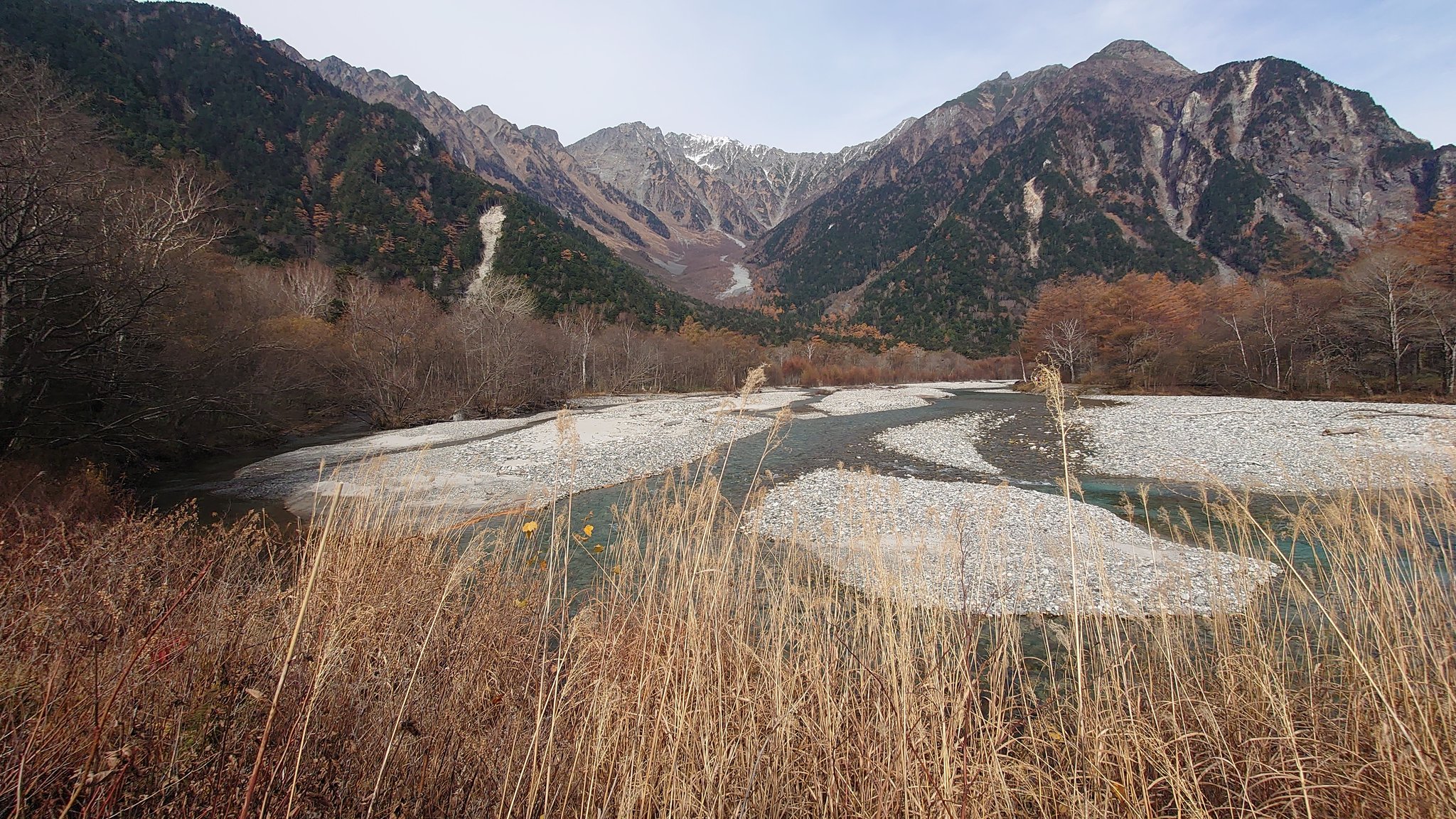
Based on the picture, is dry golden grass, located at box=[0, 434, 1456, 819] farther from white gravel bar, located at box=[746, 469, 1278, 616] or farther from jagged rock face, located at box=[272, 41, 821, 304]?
jagged rock face, located at box=[272, 41, 821, 304]

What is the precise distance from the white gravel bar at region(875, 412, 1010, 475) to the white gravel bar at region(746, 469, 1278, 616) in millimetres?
3133

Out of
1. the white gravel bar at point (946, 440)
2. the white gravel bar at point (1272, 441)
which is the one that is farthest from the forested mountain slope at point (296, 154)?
the white gravel bar at point (1272, 441)

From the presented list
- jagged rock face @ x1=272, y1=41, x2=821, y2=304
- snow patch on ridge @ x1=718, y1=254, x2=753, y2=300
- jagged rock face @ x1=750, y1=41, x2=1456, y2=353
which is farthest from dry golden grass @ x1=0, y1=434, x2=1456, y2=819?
snow patch on ridge @ x1=718, y1=254, x2=753, y2=300

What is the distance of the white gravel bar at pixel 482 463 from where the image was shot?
392 inches

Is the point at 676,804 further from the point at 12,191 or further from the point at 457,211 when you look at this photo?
the point at 457,211

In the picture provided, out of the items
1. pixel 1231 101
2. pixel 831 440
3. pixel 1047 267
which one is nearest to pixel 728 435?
pixel 831 440

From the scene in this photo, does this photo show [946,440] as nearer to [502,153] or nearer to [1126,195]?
[1126,195]

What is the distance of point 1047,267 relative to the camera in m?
93.7

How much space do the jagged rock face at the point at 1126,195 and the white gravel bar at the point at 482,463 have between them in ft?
238

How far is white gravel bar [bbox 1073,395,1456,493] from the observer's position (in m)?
10.8

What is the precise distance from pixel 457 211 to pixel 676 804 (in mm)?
71855

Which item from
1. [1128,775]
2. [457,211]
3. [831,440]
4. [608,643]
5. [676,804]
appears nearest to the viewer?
[1128,775]

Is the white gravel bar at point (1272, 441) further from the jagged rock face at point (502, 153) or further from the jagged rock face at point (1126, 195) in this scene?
the jagged rock face at point (502, 153)

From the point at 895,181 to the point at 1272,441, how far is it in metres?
154
